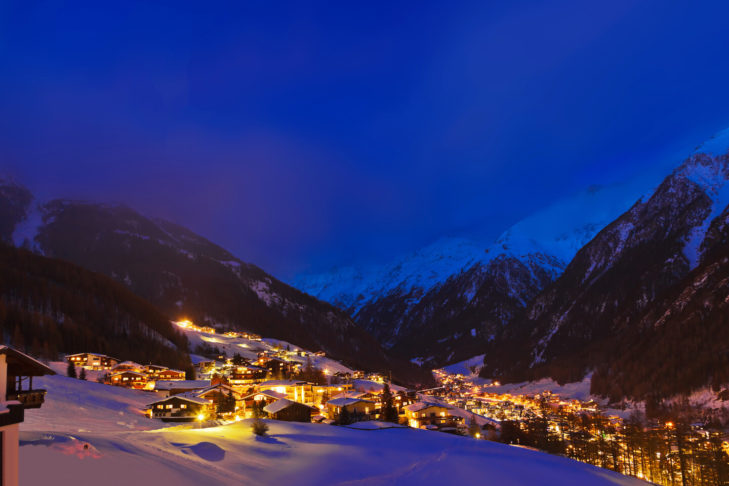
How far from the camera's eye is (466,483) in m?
29.4

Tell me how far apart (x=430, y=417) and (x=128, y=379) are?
2207 inches

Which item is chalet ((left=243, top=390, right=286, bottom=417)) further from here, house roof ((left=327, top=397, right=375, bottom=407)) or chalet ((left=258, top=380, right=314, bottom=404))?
chalet ((left=258, top=380, right=314, bottom=404))

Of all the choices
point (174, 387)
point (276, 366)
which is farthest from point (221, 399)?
point (276, 366)

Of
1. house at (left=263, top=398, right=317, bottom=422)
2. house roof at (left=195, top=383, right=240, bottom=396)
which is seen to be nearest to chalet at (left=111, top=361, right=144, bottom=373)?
house roof at (left=195, top=383, right=240, bottom=396)

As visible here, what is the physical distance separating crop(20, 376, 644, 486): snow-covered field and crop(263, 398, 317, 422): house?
17572 mm

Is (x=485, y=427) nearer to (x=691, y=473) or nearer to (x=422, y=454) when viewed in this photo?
(x=691, y=473)

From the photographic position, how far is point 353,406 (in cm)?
8344

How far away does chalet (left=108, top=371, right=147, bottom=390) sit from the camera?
95.7 meters

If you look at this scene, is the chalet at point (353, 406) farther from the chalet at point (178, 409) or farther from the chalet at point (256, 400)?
the chalet at point (178, 409)

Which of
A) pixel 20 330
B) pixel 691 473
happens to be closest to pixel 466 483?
pixel 691 473

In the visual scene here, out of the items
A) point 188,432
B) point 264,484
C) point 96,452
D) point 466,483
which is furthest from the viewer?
point 188,432

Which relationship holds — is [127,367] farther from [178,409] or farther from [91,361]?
[178,409]

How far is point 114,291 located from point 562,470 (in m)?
149

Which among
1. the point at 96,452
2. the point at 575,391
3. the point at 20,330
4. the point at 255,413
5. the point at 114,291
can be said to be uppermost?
the point at 114,291
